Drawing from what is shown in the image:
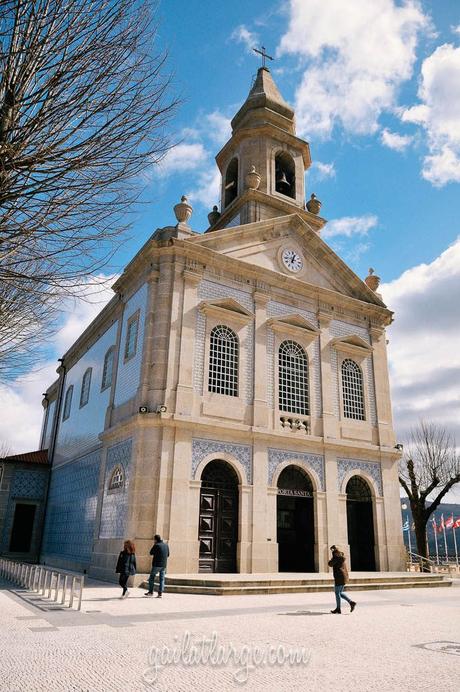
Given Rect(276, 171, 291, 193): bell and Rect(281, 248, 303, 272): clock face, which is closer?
Rect(281, 248, 303, 272): clock face

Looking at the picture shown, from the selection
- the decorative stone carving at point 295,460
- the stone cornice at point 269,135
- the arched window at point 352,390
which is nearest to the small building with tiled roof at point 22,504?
the decorative stone carving at point 295,460

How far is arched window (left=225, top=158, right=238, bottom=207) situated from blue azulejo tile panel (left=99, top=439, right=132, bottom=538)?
13.1m

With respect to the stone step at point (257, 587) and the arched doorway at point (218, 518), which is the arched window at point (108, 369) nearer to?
the arched doorway at point (218, 518)

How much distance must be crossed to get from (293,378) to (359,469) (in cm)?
396

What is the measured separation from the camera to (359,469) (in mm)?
18578

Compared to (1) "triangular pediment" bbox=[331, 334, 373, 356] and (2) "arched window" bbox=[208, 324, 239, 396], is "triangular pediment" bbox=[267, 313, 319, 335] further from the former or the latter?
(2) "arched window" bbox=[208, 324, 239, 396]

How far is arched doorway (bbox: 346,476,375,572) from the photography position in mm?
18219

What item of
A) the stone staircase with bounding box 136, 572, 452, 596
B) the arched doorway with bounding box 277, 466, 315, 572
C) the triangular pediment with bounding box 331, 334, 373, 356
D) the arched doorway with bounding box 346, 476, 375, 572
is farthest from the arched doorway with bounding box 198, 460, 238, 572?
the triangular pediment with bounding box 331, 334, 373, 356

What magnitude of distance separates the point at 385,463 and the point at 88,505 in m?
10.8

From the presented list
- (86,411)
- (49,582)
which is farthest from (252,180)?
(49,582)

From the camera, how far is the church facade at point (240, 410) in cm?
1510

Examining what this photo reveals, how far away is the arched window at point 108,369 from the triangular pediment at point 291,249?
585 cm

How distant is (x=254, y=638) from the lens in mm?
6664
